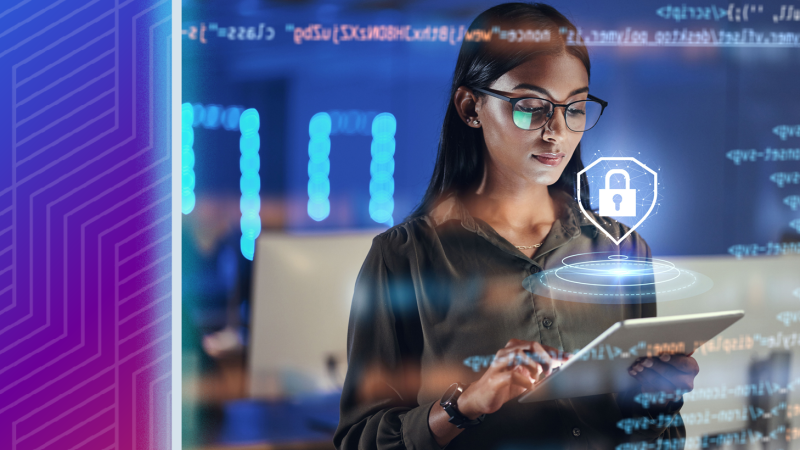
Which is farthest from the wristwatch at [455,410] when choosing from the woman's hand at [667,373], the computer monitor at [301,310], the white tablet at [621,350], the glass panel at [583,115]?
the glass panel at [583,115]

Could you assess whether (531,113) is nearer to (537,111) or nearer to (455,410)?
(537,111)

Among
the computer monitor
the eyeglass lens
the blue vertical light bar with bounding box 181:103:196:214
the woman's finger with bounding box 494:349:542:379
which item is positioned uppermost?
the eyeglass lens

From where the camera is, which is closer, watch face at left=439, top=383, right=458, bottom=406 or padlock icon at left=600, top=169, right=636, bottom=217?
watch face at left=439, top=383, right=458, bottom=406

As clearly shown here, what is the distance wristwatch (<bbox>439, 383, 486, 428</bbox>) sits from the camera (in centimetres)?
114

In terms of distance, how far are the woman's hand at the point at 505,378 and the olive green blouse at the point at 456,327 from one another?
3cm

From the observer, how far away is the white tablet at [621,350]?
3.58 feet

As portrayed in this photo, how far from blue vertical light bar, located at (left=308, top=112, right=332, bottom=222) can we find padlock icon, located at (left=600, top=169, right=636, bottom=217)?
60 centimetres

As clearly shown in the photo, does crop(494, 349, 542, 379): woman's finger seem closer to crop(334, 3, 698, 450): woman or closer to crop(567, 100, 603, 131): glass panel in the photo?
crop(334, 3, 698, 450): woman

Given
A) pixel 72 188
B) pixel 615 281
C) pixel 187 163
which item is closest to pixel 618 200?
pixel 615 281

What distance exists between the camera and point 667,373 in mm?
1248

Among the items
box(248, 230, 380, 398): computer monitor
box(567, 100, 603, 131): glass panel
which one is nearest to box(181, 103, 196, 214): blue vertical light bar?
box(248, 230, 380, 398): computer monitor

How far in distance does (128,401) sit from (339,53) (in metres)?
0.87

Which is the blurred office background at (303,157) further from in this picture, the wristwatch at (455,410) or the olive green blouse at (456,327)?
the wristwatch at (455,410)

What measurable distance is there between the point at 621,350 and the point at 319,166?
0.72 m
